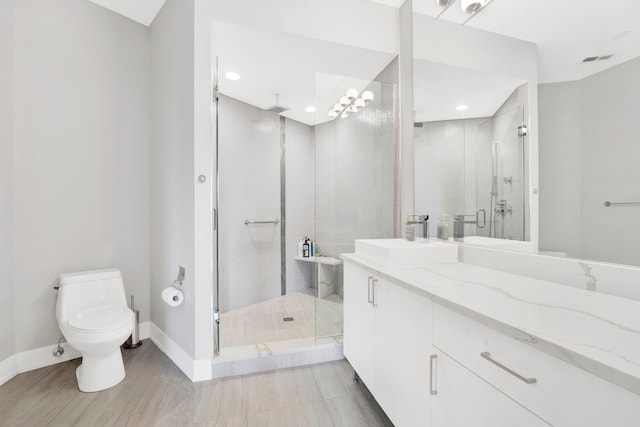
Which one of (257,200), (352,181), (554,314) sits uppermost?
(352,181)

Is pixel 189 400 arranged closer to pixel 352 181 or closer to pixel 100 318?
pixel 100 318

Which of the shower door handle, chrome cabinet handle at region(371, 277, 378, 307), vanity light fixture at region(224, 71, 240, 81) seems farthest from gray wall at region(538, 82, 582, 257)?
vanity light fixture at region(224, 71, 240, 81)

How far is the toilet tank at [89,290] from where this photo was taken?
6.77 ft

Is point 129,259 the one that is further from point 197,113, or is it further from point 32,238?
point 197,113

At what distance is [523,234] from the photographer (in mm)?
1348

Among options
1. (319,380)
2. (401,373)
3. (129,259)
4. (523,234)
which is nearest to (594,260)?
(523,234)

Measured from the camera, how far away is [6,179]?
6.53 ft

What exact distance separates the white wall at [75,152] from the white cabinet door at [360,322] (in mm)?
1879

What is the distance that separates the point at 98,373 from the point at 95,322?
0.32 m

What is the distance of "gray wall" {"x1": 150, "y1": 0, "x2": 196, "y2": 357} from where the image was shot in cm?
202

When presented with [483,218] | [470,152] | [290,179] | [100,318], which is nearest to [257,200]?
[290,179]

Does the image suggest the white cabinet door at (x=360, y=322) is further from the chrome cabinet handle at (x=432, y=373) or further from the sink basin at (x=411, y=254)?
the chrome cabinet handle at (x=432, y=373)

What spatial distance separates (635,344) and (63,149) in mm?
3151

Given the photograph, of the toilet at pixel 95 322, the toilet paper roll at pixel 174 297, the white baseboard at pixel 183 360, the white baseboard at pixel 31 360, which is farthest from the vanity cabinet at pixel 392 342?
the white baseboard at pixel 31 360
